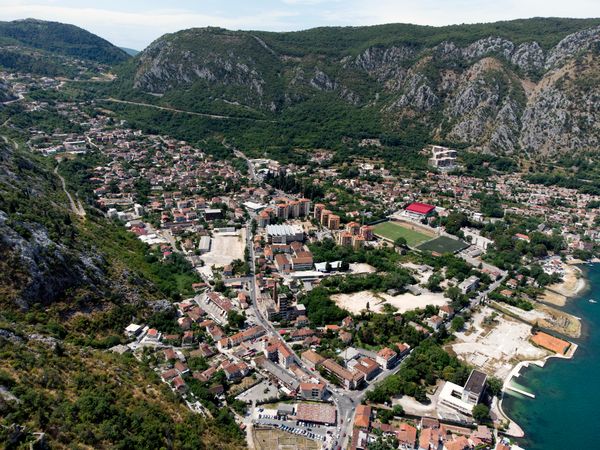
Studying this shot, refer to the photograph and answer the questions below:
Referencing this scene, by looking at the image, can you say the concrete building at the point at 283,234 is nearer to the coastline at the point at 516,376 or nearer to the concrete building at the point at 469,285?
the concrete building at the point at 469,285

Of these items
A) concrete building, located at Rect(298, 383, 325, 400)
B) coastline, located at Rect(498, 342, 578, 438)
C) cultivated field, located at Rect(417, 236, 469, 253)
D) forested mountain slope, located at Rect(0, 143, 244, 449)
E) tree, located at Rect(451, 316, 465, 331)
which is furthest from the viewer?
cultivated field, located at Rect(417, 236, 469, 253)

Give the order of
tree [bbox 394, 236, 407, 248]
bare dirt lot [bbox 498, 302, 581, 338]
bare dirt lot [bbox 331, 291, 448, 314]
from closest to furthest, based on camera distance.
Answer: bare dirt lot [bbox 498, 302, 581, 338] → bare dirt lot [bbox 331, 291, 448, 314] → tree [bbox 394, 236, 407, 248]

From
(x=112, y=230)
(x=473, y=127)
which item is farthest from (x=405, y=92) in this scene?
(x=112, y=230)

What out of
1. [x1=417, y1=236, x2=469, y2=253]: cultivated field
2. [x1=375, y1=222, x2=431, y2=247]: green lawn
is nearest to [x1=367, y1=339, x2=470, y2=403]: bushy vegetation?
[x1=417, y1=236, x2=469, y2=253]: cultivated field

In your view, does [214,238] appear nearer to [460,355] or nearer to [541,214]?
[460,355]

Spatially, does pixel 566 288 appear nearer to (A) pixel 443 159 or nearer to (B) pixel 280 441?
(B) pixel 280 441

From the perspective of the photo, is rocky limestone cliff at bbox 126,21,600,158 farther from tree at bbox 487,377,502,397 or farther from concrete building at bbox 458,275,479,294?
tree at bbox 487,377,502,397

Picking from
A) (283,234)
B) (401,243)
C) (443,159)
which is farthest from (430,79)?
(283,234)
